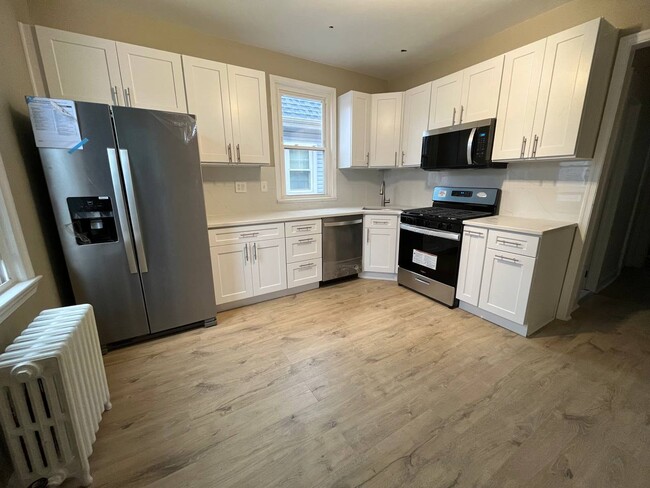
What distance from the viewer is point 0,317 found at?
1180 millimetres

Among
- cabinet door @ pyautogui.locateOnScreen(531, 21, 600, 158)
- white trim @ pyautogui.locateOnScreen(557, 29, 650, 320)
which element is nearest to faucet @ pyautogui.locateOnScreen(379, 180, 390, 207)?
cabinet door @ pyautogui.locateOnScreen(531, 21, 600, 158)

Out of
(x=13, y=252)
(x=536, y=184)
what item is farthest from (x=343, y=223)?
(x=13, y=252)

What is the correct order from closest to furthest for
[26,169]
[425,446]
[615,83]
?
[425,446] → [26,169] → [615,83]

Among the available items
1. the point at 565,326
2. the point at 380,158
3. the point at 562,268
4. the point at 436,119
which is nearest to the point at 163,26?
the point at 380,158

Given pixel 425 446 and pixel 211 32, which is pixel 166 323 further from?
pixel 211 32

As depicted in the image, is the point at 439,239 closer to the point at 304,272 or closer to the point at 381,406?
the point at 304,272

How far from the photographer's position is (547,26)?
2.36 metres

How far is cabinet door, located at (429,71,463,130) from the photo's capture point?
2.76 metres

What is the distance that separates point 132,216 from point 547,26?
12.5ft

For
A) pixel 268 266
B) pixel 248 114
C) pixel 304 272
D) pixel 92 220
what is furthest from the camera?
pixel 304 272

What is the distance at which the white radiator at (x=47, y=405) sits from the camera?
1005 millimetres

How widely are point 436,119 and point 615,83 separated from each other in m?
1.37

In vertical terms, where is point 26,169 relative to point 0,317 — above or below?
above

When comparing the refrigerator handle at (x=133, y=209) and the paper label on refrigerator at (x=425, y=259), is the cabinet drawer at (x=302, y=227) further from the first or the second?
the refrigerator handle at (x=133, y=209)
